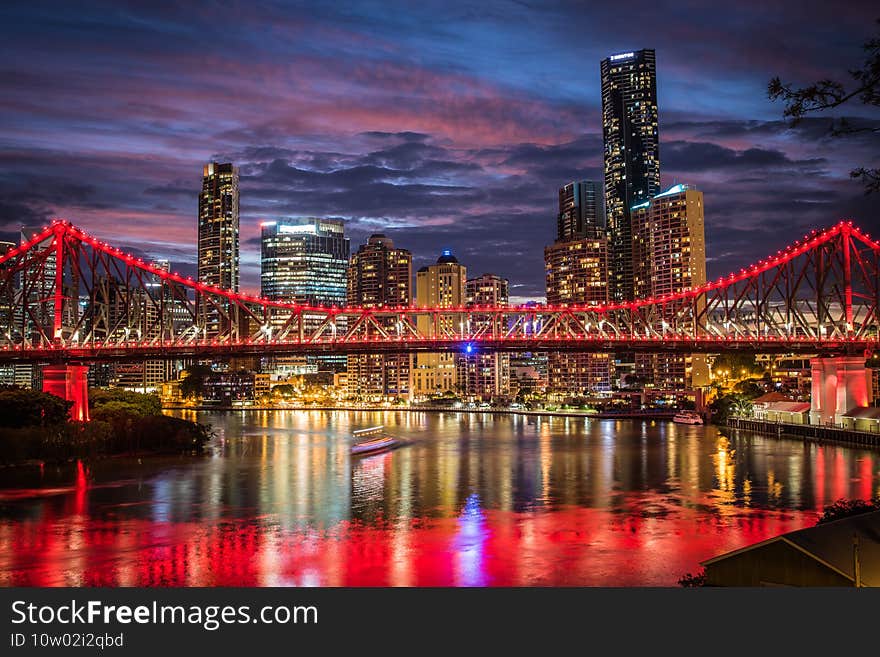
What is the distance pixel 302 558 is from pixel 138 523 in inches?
421

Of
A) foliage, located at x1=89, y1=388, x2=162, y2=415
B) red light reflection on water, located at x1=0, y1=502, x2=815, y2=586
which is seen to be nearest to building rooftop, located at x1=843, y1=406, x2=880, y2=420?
red light reflection on water, located at x1=0, y1=502, x2=815, y2=586

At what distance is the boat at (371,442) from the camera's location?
7444cm

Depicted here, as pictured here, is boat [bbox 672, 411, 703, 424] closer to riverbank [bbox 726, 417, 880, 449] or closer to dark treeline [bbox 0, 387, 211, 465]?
riverbank [bbox 726, 417, 880, 449]

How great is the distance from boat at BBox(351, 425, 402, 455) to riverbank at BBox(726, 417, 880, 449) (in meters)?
35.3

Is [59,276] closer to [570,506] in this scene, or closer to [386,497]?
[386,497]

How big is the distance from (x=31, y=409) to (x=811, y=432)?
61141mm

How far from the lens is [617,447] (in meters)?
75.9

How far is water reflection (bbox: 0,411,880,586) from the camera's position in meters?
28.7

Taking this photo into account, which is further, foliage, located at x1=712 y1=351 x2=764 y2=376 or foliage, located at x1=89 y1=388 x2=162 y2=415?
foliage, located at x1=712 y1=351 x2=764 y2=376

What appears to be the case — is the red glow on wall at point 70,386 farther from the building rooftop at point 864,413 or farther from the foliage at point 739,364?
the foliage at point 739,364

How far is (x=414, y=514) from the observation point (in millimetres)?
39812

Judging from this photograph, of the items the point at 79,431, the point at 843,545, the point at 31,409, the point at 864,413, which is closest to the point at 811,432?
the point at 864,413

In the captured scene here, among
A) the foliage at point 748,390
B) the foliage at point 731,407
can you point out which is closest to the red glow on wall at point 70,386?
the foliage at point 731,407

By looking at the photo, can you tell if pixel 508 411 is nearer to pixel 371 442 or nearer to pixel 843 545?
pixel 371 442
